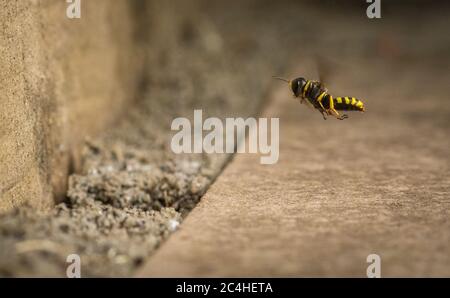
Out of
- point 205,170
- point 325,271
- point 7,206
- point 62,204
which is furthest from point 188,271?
point 205,170

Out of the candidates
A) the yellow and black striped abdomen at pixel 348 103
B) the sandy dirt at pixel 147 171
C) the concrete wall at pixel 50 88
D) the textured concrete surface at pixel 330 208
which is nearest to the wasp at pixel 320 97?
the yellow and black striped abdomen at pixel 348 103

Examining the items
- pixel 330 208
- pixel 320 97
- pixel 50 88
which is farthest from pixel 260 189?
pixel 50 88

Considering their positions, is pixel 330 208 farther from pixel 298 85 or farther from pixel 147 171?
pixel 147 171

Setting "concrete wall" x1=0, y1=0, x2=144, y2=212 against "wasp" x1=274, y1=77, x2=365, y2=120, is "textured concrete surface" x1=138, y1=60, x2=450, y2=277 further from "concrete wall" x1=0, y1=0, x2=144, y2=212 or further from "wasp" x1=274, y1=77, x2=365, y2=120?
"concrete wall" x1=0, y1=0, x2=144, y2=212

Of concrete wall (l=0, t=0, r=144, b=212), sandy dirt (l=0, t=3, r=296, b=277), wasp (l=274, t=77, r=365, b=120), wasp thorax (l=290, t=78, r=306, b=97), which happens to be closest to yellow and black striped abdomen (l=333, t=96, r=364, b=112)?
wasp (l=274, t=77, r=365, b=120)

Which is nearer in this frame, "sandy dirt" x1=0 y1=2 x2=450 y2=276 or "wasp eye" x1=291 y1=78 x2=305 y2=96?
"sandy dirt" x1=0 y1=2 x2=450 y2=276

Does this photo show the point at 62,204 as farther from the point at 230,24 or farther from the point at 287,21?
the point at 287,21
